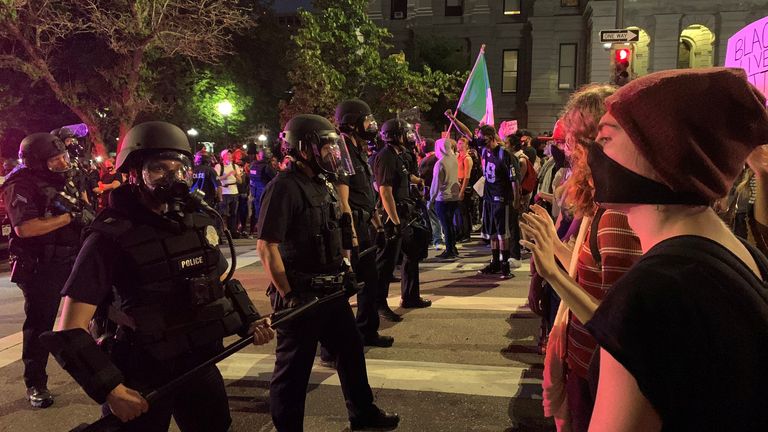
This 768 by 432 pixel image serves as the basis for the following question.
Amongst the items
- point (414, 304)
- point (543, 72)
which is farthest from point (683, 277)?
point (543, 72)

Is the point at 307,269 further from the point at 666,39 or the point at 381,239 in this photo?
the point at 666,39

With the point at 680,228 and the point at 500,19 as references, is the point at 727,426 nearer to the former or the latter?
the point at 680,228

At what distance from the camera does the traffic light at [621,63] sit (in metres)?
11.4

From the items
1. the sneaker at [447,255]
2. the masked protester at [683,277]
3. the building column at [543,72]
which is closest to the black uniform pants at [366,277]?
the masked protester at [683,277]

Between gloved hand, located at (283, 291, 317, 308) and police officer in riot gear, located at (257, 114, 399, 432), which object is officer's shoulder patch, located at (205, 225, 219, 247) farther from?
gloved hand, located at (283, 291, 317, 308)

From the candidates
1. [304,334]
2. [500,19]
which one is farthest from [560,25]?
[304,334]

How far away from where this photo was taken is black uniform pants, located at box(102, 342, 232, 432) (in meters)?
2.42

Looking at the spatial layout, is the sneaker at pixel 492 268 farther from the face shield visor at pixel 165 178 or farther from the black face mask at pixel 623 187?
the black face mask at pixel 623 187

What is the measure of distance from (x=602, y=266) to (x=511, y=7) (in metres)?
36.0

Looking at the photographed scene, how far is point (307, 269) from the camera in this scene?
3500 mm


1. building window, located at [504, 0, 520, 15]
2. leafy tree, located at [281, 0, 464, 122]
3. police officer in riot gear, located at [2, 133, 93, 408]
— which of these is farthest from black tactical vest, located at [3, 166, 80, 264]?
building window, located at [504, 0, 520, 15]

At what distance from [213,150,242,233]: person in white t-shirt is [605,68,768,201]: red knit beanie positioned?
42.8 ft

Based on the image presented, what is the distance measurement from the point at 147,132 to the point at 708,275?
92.8 inches

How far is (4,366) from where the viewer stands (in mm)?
5137
